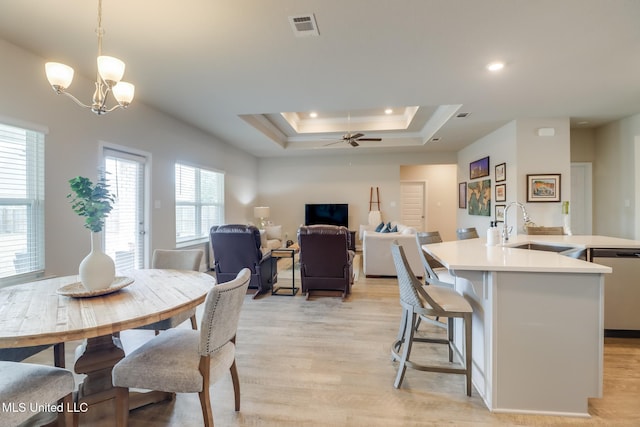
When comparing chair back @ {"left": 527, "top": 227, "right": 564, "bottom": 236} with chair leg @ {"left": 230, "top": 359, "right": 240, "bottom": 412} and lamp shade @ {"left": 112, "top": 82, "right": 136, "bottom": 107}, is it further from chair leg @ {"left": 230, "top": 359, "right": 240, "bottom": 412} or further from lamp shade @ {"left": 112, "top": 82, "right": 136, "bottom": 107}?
lamp shade @ {"left": 112, "top": 82, "right": 136, "bottom": 107}

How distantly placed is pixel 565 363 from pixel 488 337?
0.45 metres

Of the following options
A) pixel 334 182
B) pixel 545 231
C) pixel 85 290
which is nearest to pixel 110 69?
pixel 85 290

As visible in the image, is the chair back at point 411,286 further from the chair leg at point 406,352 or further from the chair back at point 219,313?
the chair back at point 219,313

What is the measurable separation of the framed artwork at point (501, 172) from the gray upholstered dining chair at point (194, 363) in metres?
5.32

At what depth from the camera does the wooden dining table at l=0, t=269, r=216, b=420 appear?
1.22m

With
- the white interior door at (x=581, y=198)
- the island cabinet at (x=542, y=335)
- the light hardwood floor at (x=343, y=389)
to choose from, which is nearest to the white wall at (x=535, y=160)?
the white interior door at (x=581, y=198)

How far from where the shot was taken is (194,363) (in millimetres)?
1475

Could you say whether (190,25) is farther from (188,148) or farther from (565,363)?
(565,363)

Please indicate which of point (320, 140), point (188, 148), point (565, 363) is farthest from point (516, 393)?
point (320, 140)

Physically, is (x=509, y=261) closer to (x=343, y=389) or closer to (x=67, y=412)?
(x=343, y=389)

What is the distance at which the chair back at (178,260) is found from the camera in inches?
103

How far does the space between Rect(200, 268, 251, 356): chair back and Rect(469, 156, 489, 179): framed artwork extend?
5948 millimetres

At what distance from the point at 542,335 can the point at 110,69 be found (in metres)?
3.16

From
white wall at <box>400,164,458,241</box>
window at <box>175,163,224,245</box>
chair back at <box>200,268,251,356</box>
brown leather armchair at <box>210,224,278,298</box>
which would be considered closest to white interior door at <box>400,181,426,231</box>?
white wall at <box>400,164,458,241</box>
